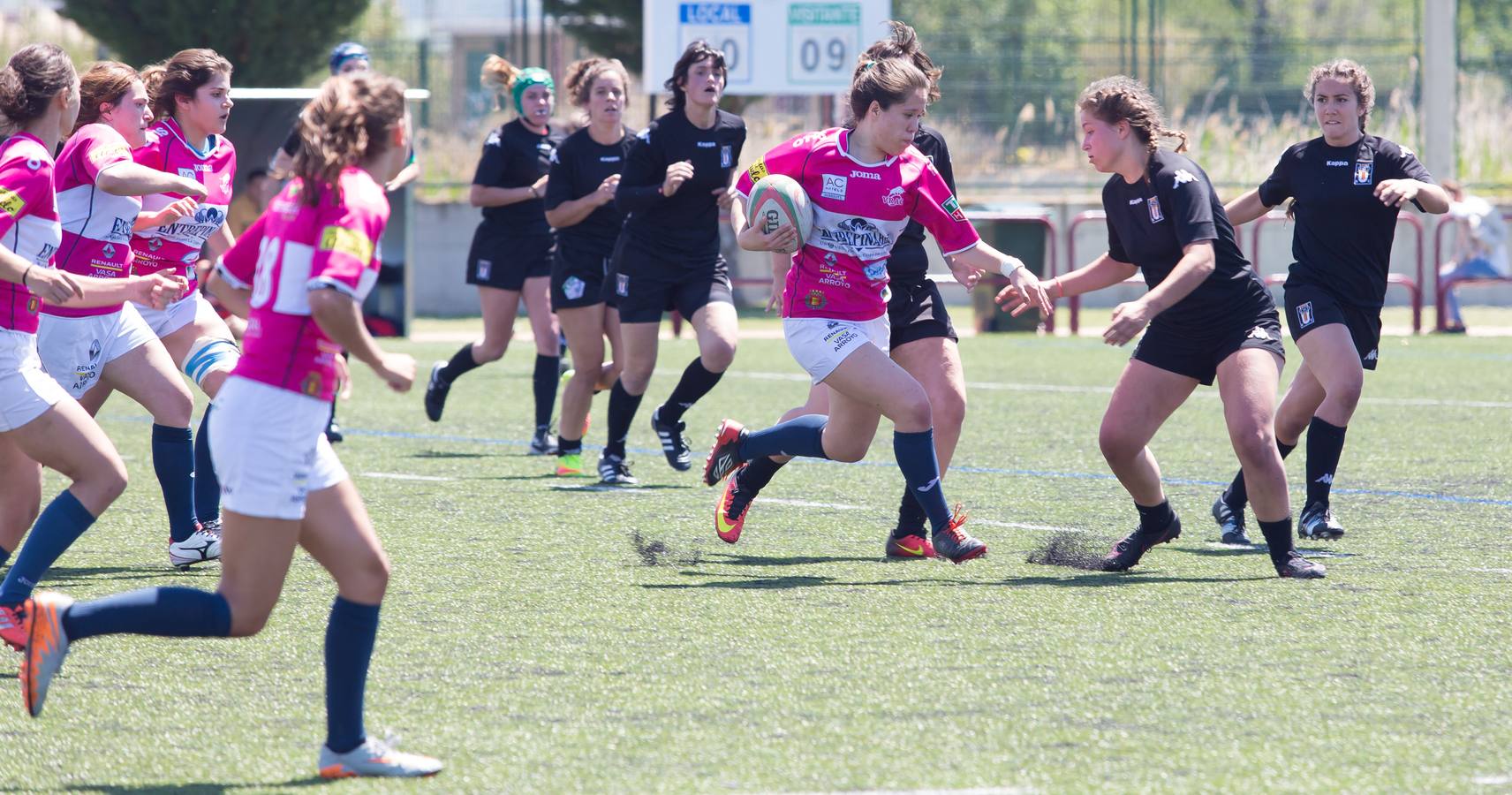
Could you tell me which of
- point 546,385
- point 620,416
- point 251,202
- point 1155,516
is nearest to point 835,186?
point 1155,516

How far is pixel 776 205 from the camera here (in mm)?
6516

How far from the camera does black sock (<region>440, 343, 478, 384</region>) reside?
36.5 feet

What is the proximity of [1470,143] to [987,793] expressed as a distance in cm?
2377

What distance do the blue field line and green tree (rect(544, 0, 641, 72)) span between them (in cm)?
1371

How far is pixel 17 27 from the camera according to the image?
33.7 m

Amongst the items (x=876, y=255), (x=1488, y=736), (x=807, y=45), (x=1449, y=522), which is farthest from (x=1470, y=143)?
(x=1488, y=736)

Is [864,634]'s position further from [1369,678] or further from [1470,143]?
[1470,143]

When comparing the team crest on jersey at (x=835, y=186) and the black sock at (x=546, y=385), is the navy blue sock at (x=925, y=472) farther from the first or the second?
the black sock at (x=546, y=385)

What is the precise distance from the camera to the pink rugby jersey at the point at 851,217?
6.65 m

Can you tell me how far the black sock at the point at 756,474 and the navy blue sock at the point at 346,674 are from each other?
10.7 feet

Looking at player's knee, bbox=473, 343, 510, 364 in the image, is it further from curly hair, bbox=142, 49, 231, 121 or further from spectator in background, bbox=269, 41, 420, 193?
curly hair, bbox=142, 49, 231, 121

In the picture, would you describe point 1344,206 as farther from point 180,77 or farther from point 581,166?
point 180,77

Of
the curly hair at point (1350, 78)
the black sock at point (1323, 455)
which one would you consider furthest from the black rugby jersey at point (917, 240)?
the black sock at point (1323, 455)

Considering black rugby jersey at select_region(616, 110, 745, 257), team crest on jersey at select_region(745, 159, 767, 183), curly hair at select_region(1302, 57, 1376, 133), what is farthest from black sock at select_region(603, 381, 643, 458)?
curly hair at select_region(1302, 57, 1376, 133)
